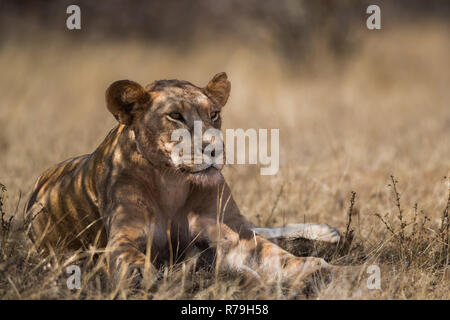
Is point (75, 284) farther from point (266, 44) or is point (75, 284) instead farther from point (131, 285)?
point (266, 44)

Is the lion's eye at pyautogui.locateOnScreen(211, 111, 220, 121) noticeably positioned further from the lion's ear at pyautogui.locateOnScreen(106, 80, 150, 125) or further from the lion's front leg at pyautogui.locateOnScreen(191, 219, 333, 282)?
the lion's front leg at pyautogui.locateOnScreen(191, 219, 333, 282)

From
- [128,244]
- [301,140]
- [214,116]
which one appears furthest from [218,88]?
[301,140]

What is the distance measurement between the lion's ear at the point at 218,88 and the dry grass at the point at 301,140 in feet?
3.14

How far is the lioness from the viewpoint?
12.2 ft

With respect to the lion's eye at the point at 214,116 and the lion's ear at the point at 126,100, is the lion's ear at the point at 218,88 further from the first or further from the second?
the lion's ear at the point at 126,100

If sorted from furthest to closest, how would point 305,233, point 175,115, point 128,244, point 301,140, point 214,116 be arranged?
point 301,140, point 305,233, point 214,116, point 175,115, point 128,244

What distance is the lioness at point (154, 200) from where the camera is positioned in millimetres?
3719

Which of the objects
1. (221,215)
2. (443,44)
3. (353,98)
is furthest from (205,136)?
(443,44)

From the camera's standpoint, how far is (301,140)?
8.65 meters

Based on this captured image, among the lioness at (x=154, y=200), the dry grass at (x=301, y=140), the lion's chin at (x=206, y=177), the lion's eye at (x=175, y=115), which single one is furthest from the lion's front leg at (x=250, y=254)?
the lion's eye at (x=175, y=115)

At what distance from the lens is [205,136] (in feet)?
11.9

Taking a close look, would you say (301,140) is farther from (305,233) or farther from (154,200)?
(154,200)

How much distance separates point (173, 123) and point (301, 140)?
16.7 feet

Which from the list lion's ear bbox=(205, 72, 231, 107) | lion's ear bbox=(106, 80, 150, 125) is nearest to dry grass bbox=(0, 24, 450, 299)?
lion's ear bbox=(106, 80, 150, 125)
